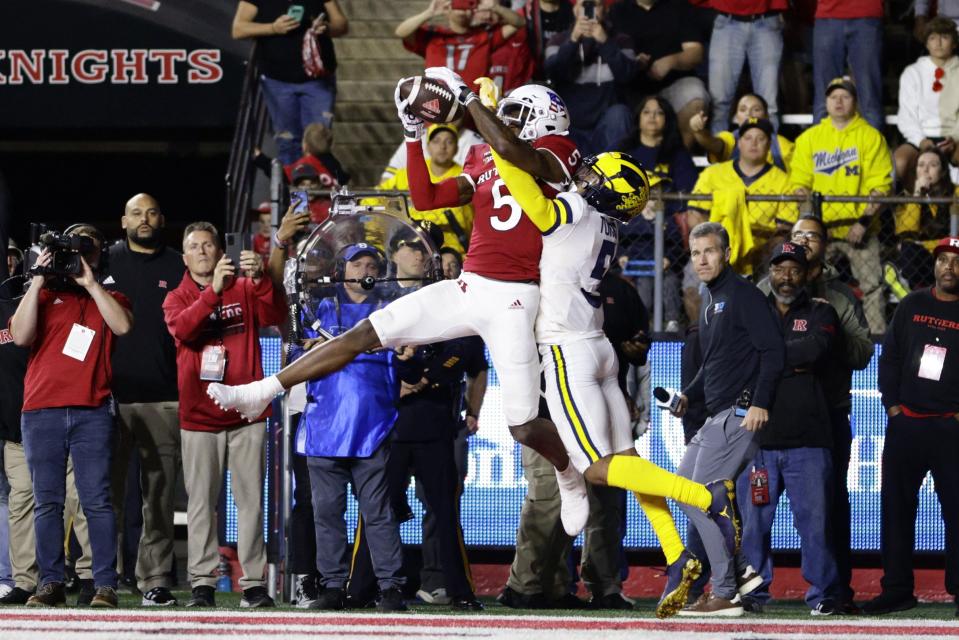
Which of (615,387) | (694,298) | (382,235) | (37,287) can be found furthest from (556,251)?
(694,298)

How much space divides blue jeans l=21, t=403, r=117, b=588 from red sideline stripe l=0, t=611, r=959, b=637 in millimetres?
996

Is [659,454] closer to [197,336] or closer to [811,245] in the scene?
[811,245]

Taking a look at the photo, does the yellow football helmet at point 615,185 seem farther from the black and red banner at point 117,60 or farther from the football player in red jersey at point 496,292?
the black and red banner at point 117,60

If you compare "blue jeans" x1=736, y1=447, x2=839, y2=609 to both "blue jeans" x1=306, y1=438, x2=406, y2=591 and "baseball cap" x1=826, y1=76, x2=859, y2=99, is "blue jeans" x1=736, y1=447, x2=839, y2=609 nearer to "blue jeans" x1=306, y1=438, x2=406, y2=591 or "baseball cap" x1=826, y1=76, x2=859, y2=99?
"blue jeans" x1=306, y1=438, x2=406, y2=591

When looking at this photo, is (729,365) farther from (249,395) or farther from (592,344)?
(249,395)

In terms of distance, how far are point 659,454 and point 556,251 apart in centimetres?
314

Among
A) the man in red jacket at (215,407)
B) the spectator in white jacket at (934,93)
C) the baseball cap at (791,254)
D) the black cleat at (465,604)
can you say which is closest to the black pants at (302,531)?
the man in red jacket at (215,407)

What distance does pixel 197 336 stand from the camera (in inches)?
340

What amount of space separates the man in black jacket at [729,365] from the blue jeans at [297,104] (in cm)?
464

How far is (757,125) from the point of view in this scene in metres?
11.3

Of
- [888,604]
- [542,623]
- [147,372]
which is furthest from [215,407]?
[888,604]

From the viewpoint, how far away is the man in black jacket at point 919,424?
28.6 feet

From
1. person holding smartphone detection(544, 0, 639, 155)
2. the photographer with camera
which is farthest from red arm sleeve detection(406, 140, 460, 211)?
person holding smartphone detection(544, 0, 639, 155)

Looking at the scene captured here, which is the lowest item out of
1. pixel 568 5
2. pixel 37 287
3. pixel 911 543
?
pixel 911 543
